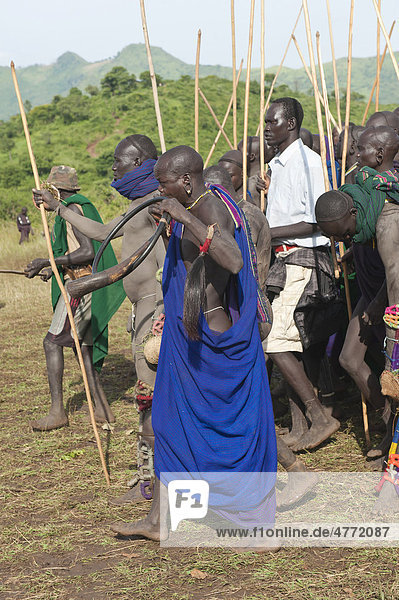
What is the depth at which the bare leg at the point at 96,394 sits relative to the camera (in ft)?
17.6

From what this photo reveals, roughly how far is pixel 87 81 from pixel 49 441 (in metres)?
205

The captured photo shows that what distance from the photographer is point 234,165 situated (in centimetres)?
494

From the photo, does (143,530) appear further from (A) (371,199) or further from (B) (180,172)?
(A) (371,199)

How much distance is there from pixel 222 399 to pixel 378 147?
1.78 metres

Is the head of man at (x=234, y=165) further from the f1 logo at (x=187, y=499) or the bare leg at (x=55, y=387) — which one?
the f1 logo at (x=187, y=499)

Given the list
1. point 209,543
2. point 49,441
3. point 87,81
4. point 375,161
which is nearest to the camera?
point 209,543

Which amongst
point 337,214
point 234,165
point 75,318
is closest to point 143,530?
point 337,214

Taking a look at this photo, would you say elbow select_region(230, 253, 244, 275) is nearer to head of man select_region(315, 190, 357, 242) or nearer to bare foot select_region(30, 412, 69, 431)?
head of man select_region(315, 190, 357, 242)

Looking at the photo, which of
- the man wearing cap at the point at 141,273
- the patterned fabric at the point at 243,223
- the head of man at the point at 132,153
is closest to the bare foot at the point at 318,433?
the man wearing cap at the point at 141,273

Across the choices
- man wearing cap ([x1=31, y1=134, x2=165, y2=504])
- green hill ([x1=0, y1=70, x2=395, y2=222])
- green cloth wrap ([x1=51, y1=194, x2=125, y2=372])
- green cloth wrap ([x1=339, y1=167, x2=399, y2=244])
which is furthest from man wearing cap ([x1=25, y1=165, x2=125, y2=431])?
green hill ([x1=0, y1=70, x2=395, y2=222])

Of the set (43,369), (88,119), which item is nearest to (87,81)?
(88,119)

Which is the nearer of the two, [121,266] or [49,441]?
Result: [121,266]

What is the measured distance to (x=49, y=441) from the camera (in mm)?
4996

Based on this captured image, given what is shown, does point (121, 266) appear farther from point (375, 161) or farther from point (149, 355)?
point (375, 161)
